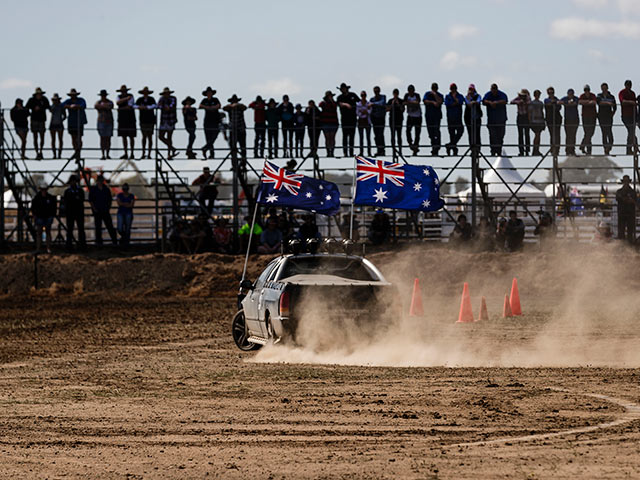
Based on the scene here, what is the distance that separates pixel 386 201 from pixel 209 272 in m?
9.37

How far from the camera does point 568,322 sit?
2198cm

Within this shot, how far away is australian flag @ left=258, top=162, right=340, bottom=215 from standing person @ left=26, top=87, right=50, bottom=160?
38.1 feet

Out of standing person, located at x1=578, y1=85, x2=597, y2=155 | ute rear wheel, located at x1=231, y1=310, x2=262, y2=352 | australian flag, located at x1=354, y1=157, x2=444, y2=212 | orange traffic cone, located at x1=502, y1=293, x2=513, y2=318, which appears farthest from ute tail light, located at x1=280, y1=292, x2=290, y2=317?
standing person, located at x1=578, y1=85, x2=597, y2=155

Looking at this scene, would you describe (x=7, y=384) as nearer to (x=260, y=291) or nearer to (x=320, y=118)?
(x=260, y=291)

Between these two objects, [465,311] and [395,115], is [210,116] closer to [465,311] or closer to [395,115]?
[395,115]

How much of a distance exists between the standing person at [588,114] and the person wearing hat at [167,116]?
10940 mm

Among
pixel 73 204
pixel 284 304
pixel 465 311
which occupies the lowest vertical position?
pixel 465 311

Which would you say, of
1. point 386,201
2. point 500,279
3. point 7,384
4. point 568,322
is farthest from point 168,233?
point 7,384

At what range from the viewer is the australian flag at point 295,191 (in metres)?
23.2

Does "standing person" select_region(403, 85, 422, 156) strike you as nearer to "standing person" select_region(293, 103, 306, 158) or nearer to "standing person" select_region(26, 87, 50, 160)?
"standing person" select_region(293, 103, 306, 158)

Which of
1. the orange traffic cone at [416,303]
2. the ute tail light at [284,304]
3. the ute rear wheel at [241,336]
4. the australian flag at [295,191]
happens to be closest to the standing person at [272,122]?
the australian flag at [295,191]

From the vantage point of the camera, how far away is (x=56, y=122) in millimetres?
33594

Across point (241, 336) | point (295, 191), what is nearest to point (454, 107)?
point (295, 191)

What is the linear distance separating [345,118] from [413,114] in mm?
1835
